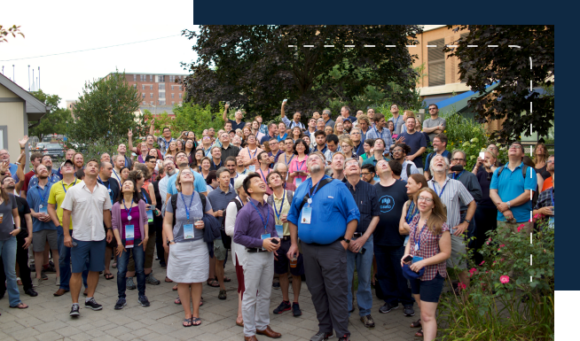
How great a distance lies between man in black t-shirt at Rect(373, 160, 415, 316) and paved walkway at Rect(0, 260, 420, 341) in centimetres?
20

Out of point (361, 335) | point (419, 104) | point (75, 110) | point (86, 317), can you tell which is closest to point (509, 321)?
point (361, 335)

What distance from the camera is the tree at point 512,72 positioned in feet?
21.0

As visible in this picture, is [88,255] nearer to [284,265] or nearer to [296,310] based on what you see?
[284,265]

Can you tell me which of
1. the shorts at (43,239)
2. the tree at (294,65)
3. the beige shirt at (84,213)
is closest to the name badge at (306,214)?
the beige shirt at (84,213)

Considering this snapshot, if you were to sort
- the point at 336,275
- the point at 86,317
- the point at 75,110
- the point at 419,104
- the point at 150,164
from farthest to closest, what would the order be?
the point at 75,110
the point at 419,104
the point at 150,164
the point at 86,317
the point at 336,275

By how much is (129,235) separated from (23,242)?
1.92 m

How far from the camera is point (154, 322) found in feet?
19.4

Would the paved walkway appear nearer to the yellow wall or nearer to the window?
the window

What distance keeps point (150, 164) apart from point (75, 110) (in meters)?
15.9

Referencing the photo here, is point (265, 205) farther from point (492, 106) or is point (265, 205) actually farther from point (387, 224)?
point (492, 106)

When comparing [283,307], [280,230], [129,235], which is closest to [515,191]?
[280,230]

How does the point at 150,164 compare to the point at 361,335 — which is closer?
the point at 361,335

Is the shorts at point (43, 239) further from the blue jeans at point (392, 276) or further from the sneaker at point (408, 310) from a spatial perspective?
the sneaker at point (408, 310)

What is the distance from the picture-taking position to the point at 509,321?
4.60m
